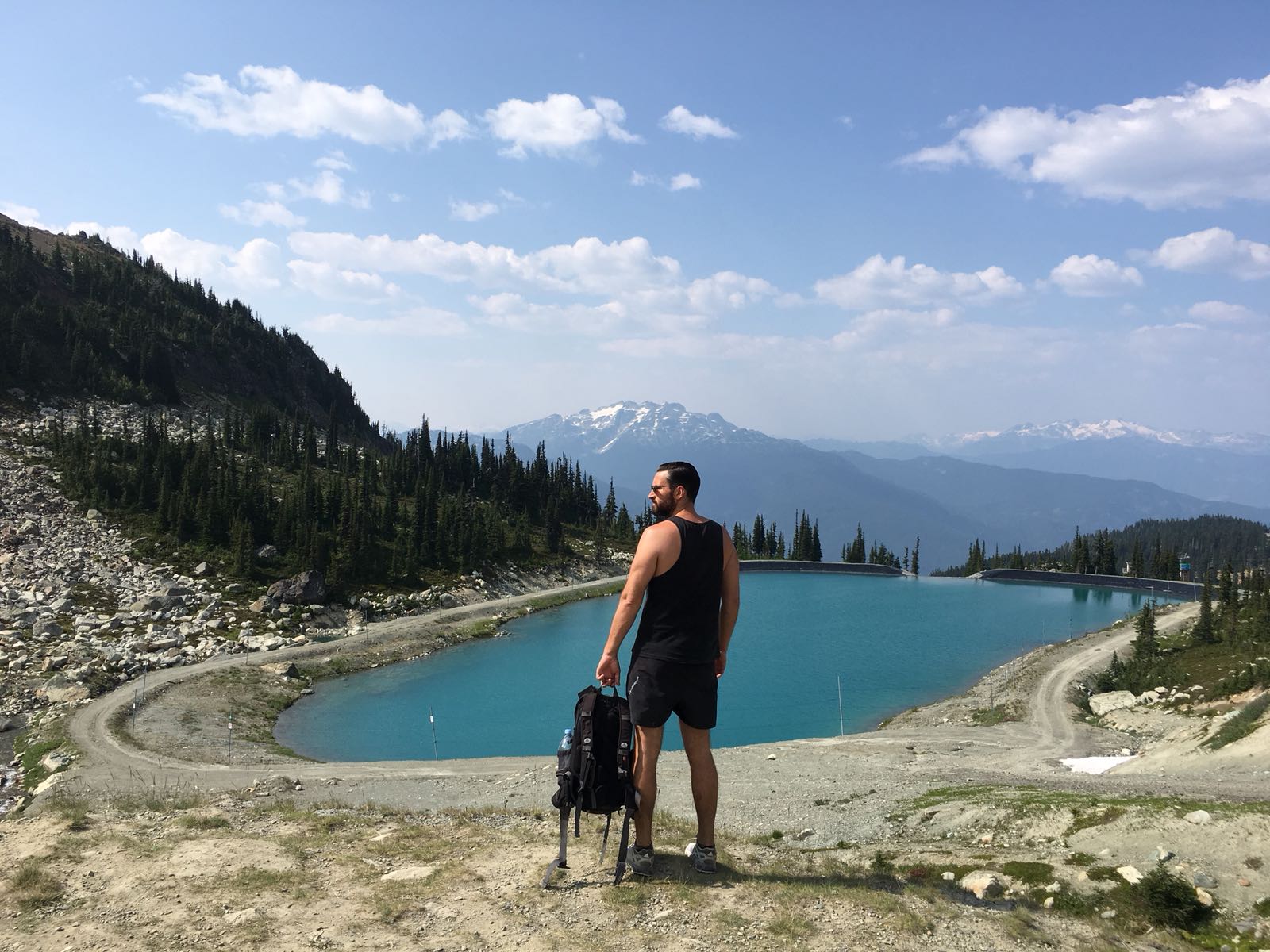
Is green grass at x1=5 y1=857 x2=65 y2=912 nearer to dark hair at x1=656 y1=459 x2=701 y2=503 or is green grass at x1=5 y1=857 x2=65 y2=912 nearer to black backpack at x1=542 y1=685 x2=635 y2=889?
black backpack at x1=542 y1=685 x2=635 y2=889

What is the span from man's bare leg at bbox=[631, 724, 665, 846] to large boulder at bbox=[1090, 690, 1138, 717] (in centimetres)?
3742

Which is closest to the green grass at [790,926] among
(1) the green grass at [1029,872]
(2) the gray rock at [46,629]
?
(1) the green grass at [1029,872]

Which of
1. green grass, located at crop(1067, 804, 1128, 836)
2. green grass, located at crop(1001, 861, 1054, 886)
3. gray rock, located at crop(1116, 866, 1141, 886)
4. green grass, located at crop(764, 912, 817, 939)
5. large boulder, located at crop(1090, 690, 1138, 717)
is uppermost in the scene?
green grass, located at crop(764, 912, 817, 939)

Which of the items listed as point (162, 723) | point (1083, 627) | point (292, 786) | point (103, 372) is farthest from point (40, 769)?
→ point (103, 372)

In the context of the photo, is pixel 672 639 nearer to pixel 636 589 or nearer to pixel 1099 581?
pixel 636 589

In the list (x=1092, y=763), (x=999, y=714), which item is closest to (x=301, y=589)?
(x=999, y=714)

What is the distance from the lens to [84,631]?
154ft

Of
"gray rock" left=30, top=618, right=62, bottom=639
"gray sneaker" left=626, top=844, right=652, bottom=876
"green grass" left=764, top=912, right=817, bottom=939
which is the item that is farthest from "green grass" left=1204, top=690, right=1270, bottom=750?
"gray rock" left=30, top=618, right=62, bottom=639

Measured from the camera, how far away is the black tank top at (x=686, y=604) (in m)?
7.14

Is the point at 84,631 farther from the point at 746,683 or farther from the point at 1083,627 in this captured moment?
the point at 1083,627

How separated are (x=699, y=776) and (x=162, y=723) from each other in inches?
1494

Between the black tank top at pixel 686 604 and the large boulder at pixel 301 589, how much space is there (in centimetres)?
5977

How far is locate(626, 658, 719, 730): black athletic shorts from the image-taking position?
7.16m

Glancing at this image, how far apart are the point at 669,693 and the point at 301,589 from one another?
60444mm
